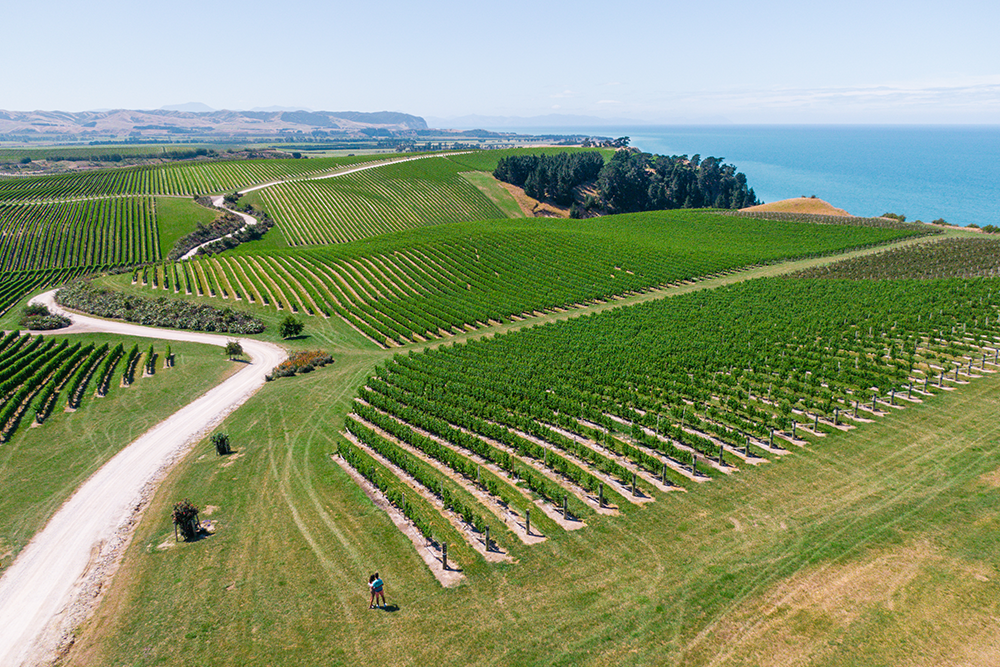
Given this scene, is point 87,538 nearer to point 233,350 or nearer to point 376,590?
point 376,590

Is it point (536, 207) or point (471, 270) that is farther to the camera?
point (536, 207)

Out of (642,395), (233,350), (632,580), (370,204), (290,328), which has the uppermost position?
(632,580)

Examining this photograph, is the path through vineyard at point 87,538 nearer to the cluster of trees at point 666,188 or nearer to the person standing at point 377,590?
the person standing at point 377,590

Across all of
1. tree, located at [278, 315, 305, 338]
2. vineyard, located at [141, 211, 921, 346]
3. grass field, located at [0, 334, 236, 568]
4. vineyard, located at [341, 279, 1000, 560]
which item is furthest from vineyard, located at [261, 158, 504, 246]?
vineyard, located at [341, 279, 1000, 560]

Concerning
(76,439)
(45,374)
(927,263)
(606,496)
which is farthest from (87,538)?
(927,263)

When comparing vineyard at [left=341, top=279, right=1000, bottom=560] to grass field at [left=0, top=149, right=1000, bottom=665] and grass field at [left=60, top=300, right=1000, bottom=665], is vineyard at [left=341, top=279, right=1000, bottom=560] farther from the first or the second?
grass field at [left=60, top=300, right=1000, bottom=665]

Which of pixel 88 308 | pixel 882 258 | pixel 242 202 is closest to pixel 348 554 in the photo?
pixel 88 308

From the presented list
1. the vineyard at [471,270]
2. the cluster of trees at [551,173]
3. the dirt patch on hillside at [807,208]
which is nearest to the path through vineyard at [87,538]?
the vineyard at [471,270]

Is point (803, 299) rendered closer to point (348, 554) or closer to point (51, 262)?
point (348, 554)
